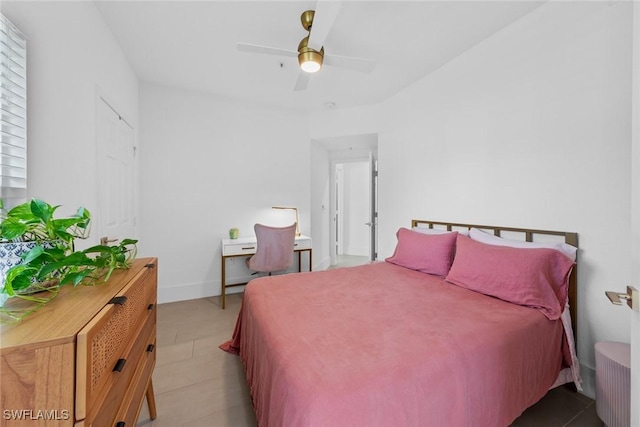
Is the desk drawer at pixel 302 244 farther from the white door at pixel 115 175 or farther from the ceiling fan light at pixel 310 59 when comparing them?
the ceiling fan light at pixel 310 59

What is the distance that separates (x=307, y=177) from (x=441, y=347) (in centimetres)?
332

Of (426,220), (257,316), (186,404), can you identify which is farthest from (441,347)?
(426,220)

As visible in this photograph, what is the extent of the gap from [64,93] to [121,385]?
1.58 metres

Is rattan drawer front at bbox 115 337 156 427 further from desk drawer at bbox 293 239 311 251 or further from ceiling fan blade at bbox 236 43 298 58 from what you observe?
desk drawer at bbox 293 239 311 251

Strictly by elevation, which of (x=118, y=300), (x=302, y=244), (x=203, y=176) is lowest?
(x=302, y=244)

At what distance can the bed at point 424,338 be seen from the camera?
0.95 m

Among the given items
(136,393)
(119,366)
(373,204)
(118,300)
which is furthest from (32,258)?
(373,204)

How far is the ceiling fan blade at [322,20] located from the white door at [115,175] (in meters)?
1.67

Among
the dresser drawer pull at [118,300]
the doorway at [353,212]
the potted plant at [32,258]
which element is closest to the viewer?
the potted plant at [32,258]

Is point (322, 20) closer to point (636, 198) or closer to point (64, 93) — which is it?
point (64, 93)

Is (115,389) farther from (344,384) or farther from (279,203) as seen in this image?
(279,203)

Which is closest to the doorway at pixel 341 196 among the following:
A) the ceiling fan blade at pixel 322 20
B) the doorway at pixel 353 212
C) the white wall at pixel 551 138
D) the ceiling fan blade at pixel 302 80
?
the doorway at pixel 353 212

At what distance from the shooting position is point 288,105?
3.77 meters

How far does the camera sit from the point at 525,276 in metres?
1.62
